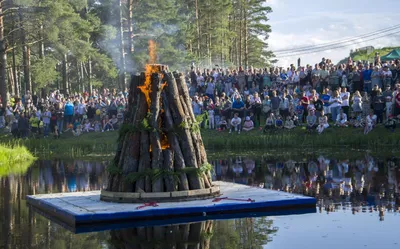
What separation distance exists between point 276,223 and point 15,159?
71.4ft

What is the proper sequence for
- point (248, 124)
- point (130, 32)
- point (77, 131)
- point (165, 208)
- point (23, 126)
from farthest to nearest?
point (130, 32)
point (77, 131)
point (23, 126)
point (248, 124)
point (165, 208)

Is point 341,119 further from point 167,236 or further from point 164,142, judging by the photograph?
point 167,236

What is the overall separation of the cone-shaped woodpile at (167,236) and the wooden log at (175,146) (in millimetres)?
1791

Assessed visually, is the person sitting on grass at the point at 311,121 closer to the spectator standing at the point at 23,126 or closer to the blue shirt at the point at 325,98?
the blue shirt at the point at 325,98

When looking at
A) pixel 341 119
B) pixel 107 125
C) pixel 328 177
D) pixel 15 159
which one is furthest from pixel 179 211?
pixel 107 125

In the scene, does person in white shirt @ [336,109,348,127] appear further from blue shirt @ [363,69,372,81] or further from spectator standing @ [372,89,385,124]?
blue shirt @ [363,69,372,81]

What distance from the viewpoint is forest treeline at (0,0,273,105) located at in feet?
169

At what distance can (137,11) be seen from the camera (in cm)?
6069

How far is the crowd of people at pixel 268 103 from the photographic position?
35.6 m

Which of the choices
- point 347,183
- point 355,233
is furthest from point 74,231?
point 347,183

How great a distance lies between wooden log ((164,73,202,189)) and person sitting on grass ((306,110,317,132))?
63.3 ft

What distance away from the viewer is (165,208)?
15.4 metres

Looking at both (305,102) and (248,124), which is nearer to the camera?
(305,102)

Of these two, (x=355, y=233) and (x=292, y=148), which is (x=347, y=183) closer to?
(x=355, y=233)
